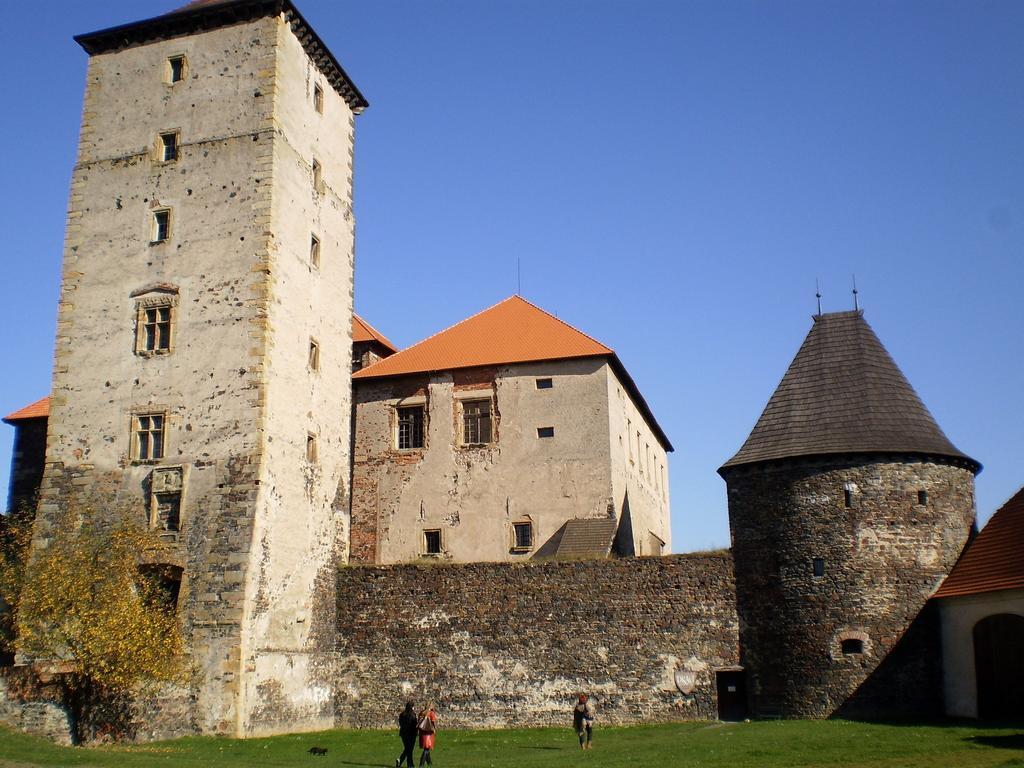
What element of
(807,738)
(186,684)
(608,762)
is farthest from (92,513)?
(807,738)

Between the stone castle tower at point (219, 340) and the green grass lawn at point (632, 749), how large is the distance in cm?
241

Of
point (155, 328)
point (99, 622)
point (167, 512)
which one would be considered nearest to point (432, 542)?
point (167, 512)

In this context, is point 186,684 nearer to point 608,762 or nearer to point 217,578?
point 217,578

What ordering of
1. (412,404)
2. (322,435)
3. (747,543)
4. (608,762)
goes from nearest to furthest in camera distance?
(608,762) < (747,543) < (322,435) < (412,404)

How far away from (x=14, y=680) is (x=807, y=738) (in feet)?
57.8

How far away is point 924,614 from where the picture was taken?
2558cm

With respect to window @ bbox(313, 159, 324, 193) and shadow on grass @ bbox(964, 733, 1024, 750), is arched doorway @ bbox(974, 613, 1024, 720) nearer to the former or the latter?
shadow on grass @ bbox(964, 733, 1024, 750)

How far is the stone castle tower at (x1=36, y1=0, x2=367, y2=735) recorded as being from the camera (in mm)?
26688

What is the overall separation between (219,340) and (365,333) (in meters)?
10.8

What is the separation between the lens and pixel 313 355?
30.7 metres

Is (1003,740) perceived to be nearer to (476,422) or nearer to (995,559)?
(995,559)

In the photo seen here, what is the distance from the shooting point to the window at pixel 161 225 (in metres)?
29.8

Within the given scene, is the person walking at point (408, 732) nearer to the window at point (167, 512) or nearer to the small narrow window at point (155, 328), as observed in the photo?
the window at point (167, 512)

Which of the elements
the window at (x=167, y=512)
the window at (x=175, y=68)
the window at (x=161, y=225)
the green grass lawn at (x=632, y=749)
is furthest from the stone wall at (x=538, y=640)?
the window at (x=175, y=68)
